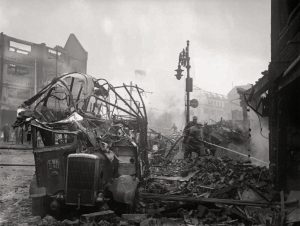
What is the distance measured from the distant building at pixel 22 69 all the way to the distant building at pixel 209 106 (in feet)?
149

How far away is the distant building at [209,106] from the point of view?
8525 centimetres

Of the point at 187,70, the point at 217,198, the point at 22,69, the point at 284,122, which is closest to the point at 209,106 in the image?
the point at 22,69

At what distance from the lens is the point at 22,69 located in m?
43.9

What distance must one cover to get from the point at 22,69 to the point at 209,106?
5529 centimetres

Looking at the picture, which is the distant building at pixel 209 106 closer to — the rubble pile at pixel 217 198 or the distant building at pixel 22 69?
the distant building at pixel 22 69

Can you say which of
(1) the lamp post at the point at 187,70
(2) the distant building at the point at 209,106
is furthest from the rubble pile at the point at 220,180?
(2) the distant building at the point at 209,106

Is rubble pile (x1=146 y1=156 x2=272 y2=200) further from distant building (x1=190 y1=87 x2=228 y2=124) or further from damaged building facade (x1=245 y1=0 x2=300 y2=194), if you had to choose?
distant building (x1=190 y1=87 x2=228 y2=124)

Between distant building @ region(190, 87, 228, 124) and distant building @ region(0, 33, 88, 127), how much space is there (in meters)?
45.4

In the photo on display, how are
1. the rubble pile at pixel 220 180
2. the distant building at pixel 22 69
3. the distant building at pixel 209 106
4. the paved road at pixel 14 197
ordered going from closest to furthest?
the paved road at pixel 14 197 → the rubble pile at pixel 220 180 → the distant building at pixel 22 69 → the distant building at pixel 209 106

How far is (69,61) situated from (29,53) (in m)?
6.58

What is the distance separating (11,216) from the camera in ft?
22.1

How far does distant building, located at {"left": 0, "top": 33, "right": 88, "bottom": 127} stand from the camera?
41.6 meters

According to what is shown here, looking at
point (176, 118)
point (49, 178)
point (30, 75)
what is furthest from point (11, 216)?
point (176, 118)

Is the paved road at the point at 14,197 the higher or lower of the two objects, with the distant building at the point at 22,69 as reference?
lower
